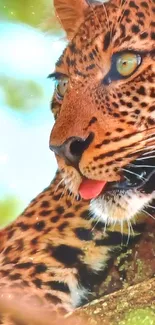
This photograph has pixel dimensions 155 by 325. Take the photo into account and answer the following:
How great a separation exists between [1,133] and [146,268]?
1108mm

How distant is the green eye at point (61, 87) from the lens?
171 cm

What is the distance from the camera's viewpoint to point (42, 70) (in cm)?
229

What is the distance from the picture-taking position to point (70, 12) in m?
1.82

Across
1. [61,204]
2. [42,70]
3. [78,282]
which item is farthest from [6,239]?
[42,70]

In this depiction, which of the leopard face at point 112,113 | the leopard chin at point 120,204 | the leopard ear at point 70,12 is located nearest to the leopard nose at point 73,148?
the leopard face at point 112,113

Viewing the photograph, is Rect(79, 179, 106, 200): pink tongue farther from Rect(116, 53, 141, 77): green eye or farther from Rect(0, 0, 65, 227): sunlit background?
Rect(0, 0, 65, 227): sunlit background

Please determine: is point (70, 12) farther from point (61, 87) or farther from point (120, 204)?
point (120, 204)

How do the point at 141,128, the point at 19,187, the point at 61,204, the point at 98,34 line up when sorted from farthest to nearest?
the point at 19,187, the point at 61,204, the point at 98,34, the point at 141,128

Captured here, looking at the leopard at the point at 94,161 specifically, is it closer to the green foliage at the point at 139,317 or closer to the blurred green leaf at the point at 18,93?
the green foliage at the point at 139,317

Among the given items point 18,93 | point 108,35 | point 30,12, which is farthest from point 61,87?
point 18,93

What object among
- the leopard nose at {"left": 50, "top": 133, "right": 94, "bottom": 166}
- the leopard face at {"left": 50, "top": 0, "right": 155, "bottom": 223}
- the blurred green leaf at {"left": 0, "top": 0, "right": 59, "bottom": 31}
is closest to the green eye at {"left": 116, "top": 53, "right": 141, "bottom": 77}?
the leopard face at {"left": 50, "top": 0, "right": 155, "bottom": 223}

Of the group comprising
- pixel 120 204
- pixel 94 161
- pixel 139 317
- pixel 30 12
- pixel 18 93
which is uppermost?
pixel 30 12

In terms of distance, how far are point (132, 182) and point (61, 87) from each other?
317mm

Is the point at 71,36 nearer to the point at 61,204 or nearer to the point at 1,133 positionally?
the point at 61,204
